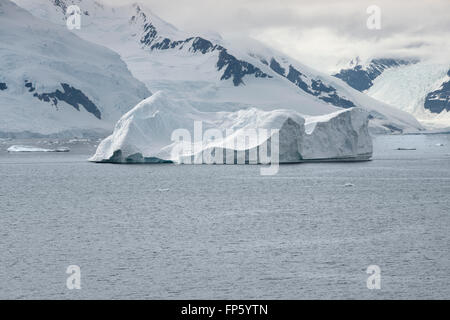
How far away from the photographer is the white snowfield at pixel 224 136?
2601 inches

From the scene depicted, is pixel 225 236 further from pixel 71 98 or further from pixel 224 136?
pixel 71 98

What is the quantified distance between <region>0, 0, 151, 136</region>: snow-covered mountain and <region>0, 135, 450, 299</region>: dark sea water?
102 m

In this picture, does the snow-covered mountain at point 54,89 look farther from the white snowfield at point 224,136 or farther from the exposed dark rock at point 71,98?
the white snowfield at point 224,136

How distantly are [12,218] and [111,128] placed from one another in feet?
455

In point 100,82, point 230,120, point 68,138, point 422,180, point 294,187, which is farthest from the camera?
point 100,82

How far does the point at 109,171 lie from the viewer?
68375 mm

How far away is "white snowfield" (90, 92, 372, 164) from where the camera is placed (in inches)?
2601

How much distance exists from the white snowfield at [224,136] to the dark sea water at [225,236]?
18.9 ft

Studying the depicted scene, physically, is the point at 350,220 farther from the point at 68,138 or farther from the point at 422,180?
the point at 68,138

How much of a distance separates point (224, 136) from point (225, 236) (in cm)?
3994

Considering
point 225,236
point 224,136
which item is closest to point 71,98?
point 224,136

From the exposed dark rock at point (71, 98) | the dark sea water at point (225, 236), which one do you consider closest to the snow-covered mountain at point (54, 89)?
the exposed dark rock at point (71, 98)

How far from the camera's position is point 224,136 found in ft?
240

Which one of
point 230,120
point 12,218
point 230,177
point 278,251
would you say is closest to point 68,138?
point 230,120
